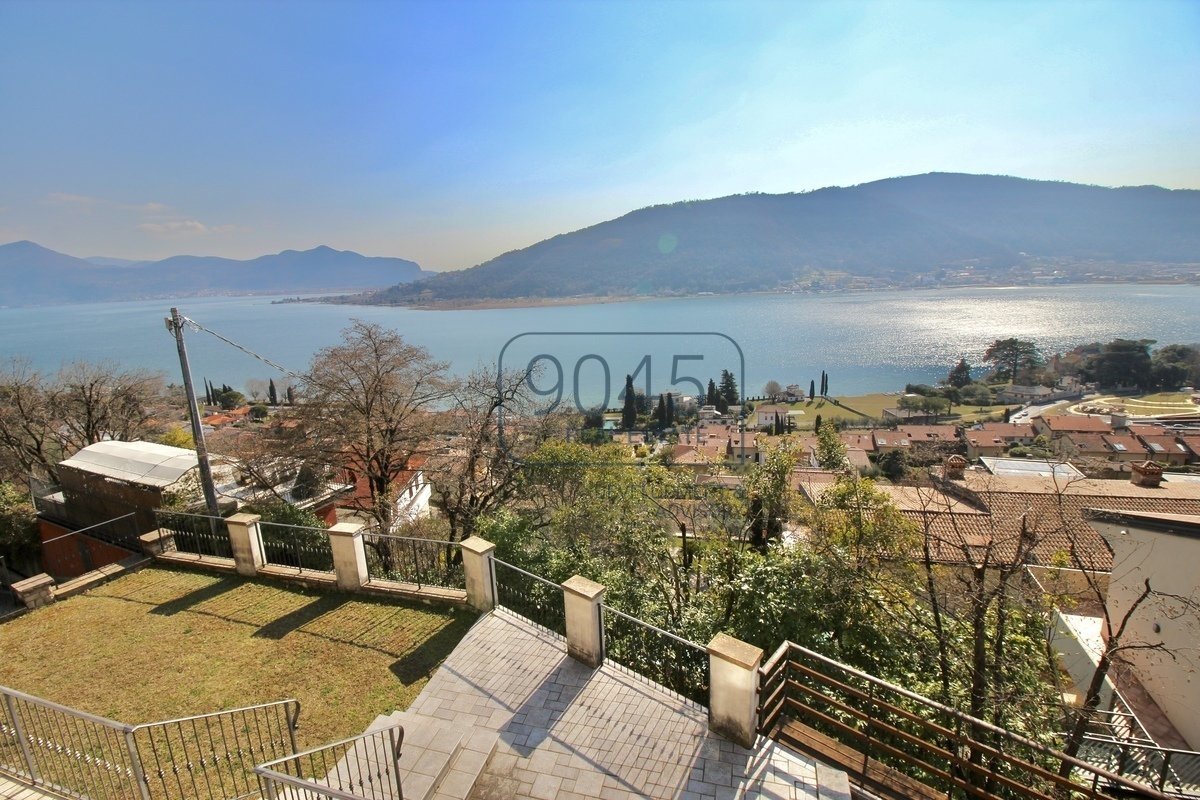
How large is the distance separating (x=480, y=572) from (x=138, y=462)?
33.2 feet

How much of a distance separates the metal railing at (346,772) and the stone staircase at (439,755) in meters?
0.16

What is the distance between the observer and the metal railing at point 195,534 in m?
9.98

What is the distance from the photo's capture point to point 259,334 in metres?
125

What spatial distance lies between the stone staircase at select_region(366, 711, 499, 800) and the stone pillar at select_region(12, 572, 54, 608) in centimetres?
704

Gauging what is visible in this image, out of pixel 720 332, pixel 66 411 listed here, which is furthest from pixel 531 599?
pixel 720 332

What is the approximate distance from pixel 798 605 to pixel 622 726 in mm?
3502

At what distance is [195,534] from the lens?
391 inches

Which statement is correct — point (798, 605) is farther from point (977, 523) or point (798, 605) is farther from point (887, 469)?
point (887, 469)

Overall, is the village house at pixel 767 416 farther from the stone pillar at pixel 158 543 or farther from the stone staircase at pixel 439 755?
the stone staircase at pixel 439 755

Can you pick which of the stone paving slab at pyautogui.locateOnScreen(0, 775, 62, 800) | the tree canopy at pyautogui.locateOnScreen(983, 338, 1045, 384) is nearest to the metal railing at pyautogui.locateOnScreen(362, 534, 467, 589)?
the stone paving slab at pyautogui.locateOnScreen(0, 775, 62, 800)

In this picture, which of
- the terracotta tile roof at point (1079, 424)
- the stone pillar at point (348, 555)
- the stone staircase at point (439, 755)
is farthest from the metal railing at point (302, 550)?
the terracotta tile roof at point (1079, 424)

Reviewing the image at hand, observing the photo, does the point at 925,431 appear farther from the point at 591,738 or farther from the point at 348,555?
the point at 591,738

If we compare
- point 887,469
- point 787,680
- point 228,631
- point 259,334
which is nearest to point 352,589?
point 228,631

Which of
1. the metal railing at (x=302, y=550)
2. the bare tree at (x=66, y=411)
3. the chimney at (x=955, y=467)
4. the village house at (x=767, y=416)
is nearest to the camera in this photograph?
the metal railing at (x=302, y=550)
